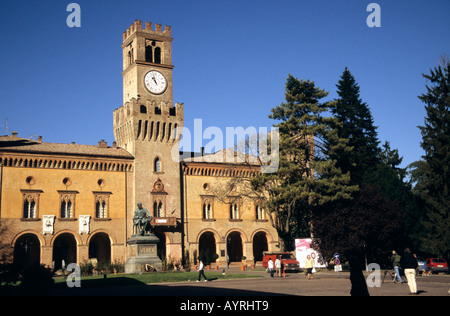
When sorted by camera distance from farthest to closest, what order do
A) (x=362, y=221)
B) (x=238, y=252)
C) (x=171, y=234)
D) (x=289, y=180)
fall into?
(x=238, y=252) → (x=171, y=234) → (x=289, y=180) → (x=362, y=221)

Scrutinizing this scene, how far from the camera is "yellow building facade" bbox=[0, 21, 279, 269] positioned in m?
47.3

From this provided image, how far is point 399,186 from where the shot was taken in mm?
50156

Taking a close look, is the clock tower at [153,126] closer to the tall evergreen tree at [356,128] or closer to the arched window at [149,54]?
the arched window at [149,54]

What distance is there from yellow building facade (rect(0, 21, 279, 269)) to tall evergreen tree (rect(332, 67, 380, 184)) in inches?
436

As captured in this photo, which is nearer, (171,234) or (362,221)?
(362,221)

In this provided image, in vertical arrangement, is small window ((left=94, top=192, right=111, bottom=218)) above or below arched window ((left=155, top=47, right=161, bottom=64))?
below

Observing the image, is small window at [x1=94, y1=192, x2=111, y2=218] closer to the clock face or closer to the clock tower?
the clock tower

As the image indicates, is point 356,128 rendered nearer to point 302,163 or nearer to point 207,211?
point 302,163

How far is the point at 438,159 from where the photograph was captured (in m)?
39.3

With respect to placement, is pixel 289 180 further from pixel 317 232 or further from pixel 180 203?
pixel 180 203

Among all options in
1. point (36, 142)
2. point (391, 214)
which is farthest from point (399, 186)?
point (36, 142)

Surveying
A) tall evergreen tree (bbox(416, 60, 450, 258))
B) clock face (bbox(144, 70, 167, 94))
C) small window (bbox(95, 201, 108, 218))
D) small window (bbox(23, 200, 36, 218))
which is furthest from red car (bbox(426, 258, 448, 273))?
small window (bbox(23, 200, 36, 218))

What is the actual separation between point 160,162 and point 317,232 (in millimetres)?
19986

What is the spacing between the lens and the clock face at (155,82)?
55.7 metres
